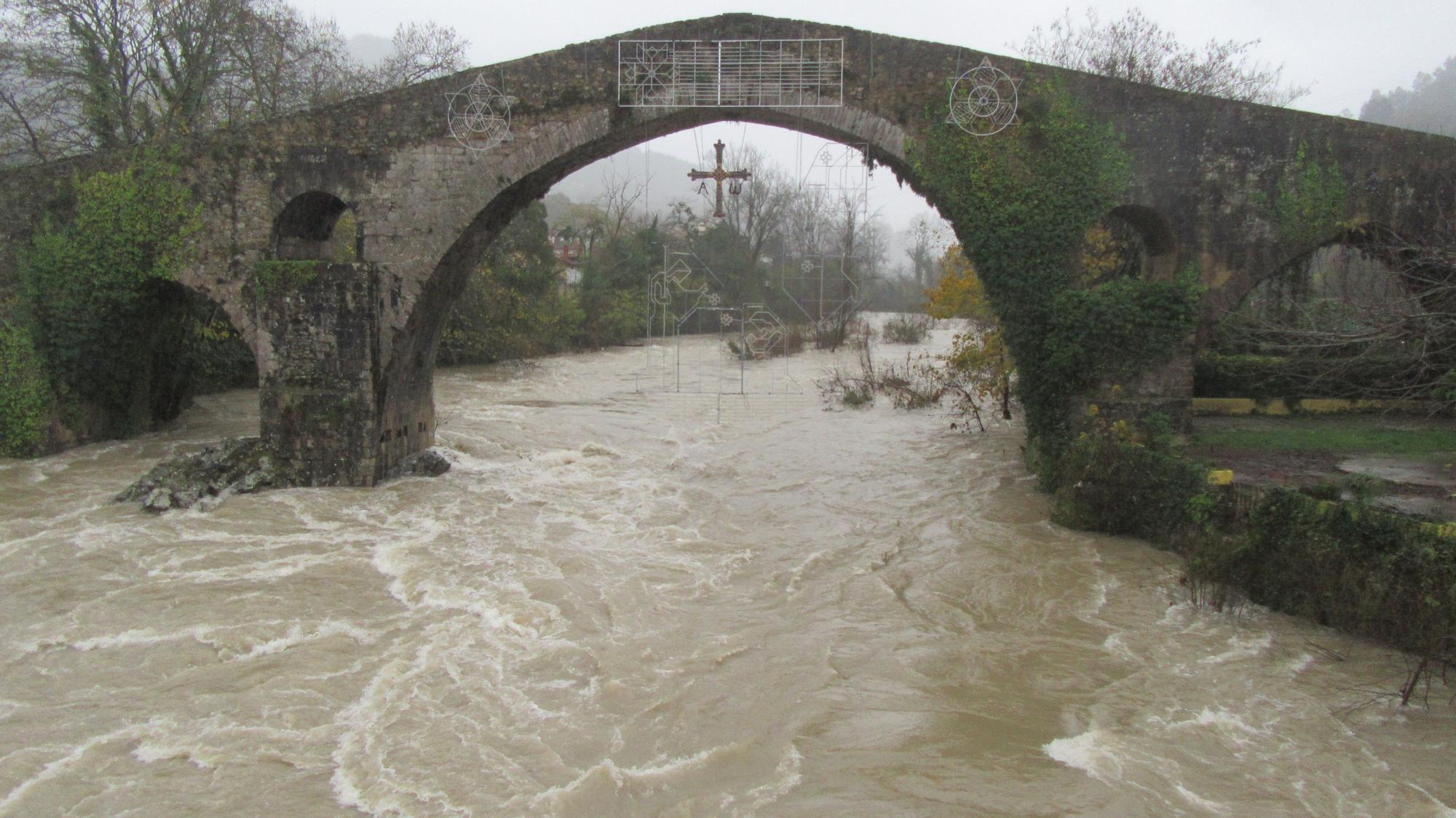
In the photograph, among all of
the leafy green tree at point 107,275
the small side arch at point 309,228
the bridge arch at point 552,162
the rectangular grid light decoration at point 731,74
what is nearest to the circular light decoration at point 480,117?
the bridge arch at point 552,162

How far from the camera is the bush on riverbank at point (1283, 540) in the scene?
594cm

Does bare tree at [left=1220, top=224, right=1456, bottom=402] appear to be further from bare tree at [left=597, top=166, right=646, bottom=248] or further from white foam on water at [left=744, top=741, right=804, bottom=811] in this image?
bare tree at [left=597, top=166, right=646, bottom=248]

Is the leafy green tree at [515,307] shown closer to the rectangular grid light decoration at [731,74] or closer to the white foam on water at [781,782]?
the rectangular grid light decoration at [731,74]

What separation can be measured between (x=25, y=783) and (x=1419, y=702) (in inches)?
312

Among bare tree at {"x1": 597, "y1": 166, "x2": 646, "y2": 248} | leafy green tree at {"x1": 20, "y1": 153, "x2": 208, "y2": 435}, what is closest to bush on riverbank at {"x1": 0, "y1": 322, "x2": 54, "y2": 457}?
leafy green tree at {"x1": 20, "y1": 153, "x2": 208, "y2": 435}

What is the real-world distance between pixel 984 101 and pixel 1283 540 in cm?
565

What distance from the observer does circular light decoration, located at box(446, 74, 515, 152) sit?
10773mm

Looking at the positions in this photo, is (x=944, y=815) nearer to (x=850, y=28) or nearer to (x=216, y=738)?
(x=216, y=738)

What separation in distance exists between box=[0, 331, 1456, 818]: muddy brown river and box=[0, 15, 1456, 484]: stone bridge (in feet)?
5.04

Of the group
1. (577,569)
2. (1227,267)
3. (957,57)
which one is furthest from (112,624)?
(1227,267)

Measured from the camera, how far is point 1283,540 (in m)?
7.01

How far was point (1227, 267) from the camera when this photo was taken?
10539 millimetres

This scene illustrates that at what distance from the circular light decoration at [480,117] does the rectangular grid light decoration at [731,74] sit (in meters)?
1.40

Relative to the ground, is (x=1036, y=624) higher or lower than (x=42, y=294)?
lower
